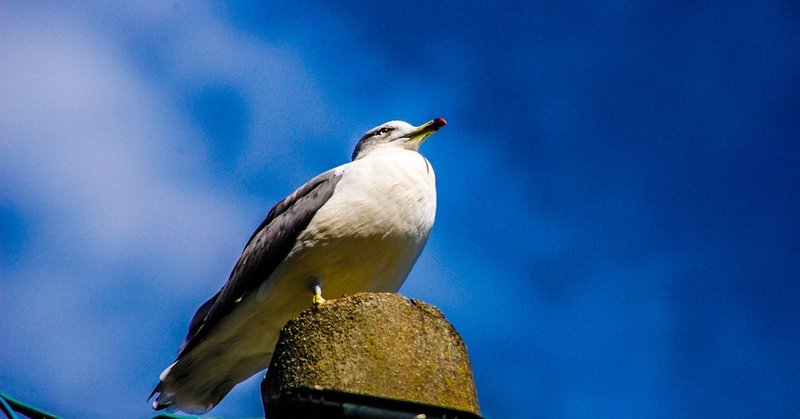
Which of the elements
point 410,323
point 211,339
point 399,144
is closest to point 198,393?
point 211,339

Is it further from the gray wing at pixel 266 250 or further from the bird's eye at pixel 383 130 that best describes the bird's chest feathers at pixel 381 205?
the bird's eye at pixel 383 130

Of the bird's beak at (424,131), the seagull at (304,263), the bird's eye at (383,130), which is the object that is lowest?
the seagull at (304,263)

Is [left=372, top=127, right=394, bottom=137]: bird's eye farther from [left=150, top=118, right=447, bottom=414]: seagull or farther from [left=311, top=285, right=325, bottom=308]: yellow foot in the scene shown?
[left=311, top=285, right=325, bottom=308]: yellow foot

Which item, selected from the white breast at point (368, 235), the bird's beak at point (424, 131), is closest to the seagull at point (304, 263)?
the white breast at point (368, 235)

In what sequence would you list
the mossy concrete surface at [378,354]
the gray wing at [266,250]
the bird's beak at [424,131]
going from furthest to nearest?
the bird's beak at [424,131], the gray wing at [266,250], the mossy concrete surface at [378,354]

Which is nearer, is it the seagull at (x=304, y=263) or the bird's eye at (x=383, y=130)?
the seagull at (x=304, y=263)

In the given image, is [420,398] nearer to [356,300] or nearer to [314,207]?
[356,300]

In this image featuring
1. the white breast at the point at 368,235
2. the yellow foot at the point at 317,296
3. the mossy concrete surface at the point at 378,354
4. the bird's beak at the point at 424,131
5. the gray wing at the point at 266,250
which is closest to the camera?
the mossy concrete surface at the point at 378,354

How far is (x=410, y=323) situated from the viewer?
3820 mm

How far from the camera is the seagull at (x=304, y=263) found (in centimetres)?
594

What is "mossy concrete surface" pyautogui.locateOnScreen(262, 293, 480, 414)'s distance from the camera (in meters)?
3.54

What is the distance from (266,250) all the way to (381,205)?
2.88ft

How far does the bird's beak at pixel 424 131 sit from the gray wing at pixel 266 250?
3.54 ft

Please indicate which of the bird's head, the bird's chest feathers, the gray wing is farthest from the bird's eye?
the bird's chest feathers
